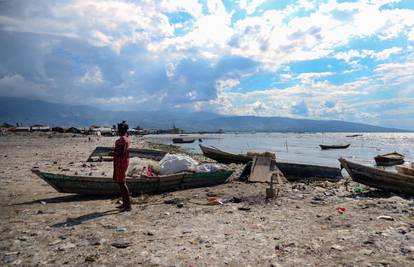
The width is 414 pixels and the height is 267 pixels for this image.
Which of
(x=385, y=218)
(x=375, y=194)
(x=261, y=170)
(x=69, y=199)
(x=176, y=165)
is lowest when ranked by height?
(x=375, y=194)

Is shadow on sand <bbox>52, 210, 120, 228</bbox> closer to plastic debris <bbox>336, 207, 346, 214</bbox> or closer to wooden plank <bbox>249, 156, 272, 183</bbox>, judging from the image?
plastic debris <bbox>336, 207, 346, 214</bbox>

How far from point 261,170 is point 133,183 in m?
5.80

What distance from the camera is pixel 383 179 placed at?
35.4ft

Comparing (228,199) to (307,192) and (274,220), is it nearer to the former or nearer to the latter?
(274,220)

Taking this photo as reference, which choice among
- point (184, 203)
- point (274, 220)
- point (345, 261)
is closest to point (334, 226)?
point (274, 220)

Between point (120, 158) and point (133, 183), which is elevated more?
point (120, 158)

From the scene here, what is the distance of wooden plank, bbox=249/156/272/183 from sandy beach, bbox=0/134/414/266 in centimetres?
245

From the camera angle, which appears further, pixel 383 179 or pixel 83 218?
pixel 383 179

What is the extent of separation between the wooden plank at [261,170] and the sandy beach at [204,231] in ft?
8.04

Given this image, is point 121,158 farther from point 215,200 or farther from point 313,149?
point 313,149

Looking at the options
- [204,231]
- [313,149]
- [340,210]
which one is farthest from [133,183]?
[313,149]

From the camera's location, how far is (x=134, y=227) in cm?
649

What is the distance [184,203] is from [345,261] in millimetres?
5029

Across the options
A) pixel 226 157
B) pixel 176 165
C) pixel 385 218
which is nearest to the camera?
pixel 385 218
